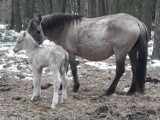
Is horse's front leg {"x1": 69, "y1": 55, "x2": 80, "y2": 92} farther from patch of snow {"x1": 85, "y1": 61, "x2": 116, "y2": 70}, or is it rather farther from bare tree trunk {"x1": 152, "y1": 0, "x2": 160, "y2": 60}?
bare tree trunk {"x1": 152, "y1": 0, "x2": 160, "y2": 60}

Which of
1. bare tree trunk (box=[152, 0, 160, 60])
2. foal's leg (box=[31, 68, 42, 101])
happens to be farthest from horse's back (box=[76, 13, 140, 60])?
bare tree trunk (box=[152, 0, 160, 60])

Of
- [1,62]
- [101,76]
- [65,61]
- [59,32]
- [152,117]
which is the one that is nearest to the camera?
[152,117]

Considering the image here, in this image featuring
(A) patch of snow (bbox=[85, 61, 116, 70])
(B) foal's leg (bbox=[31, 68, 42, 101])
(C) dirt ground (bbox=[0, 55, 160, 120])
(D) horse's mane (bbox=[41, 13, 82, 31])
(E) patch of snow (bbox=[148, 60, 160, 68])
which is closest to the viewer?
(C) dirt ground (bbox=[0, 55, 160, 120])

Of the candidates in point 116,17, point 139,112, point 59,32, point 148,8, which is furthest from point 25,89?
point 148,8

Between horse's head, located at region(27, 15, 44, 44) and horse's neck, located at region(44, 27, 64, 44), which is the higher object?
horse's head, located at region(27, 15, 44, 44)

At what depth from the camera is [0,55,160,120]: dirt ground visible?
19.1 ft

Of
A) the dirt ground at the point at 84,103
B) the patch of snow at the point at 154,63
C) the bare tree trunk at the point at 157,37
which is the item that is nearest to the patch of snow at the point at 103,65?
the patch of snow at the point at 154,63

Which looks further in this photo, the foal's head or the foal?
the foal's head

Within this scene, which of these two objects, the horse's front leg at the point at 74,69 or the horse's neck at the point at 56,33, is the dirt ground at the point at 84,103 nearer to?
the horse's front leg at the point at 74,69

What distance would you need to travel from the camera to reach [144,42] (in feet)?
24.9

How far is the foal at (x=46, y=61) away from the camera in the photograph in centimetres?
648

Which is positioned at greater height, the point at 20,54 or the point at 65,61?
the point at 65,61

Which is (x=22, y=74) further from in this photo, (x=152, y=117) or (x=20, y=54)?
(x=152, y=117)

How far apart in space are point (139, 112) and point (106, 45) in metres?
2.18
